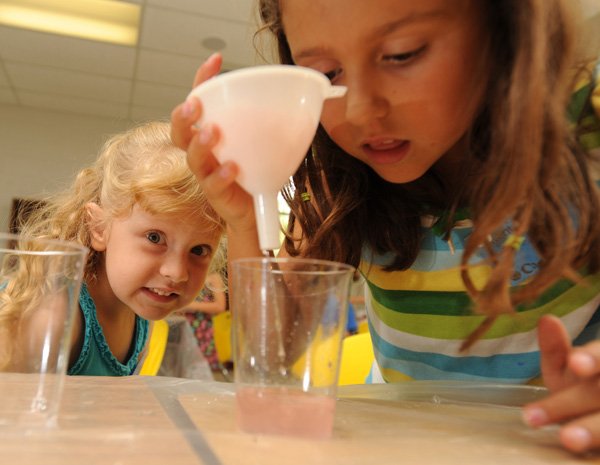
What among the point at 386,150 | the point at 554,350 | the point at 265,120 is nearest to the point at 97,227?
the point at 386,150

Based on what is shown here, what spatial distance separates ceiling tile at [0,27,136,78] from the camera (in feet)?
11.1

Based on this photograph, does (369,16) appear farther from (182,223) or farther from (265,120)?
(182,223)

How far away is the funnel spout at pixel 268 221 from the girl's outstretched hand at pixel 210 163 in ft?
0.12

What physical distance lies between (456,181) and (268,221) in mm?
419

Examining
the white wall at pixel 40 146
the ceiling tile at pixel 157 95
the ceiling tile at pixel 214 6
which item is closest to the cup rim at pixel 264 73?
the ceiling tile at pixel 214 6

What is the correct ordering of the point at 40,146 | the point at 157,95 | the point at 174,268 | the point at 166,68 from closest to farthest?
1. the point at 174,268
2. the point at 166,68
3. the point at 157,95
4. the point at 40,146

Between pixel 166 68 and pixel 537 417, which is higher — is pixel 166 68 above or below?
above

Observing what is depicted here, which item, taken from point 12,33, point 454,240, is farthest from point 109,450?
point 12,33

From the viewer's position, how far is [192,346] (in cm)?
193

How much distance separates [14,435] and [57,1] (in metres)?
3.32

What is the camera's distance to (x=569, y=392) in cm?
40

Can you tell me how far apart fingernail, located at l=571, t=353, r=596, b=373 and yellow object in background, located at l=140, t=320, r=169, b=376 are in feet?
3.80

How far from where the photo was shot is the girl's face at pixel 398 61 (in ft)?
1.83

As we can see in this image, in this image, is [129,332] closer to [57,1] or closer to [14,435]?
[14,435]
